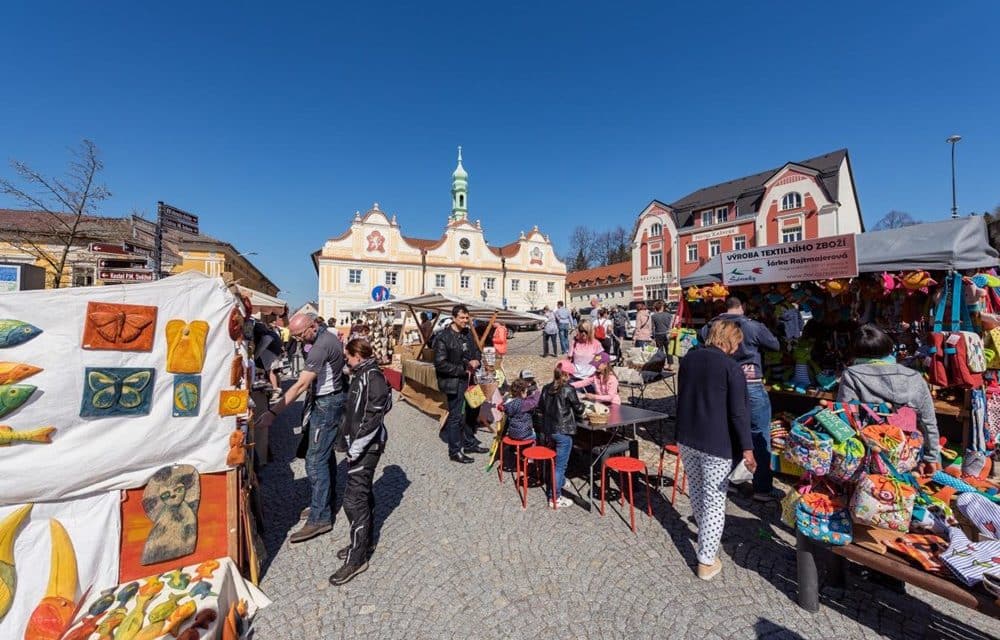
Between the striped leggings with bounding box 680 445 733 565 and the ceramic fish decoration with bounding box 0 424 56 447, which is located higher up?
the ceramic fish decoration with bounding box 0 424 56 447

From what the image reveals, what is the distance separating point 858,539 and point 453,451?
13.6ft

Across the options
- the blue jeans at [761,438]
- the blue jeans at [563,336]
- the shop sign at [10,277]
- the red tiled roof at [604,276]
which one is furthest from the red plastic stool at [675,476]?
the red tiled roof at [604,276]

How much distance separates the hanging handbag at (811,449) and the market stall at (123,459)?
3394 millimetres

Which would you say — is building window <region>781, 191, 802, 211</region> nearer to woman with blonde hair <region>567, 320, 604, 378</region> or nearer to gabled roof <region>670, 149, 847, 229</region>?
gabled roof <region>670, 149, 847, 229</region>

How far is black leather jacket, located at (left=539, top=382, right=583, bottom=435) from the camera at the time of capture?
4148 mm

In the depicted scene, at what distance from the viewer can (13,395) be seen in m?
2.17

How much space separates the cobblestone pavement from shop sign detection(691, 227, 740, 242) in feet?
107

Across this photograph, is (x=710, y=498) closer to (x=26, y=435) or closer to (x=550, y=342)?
(x=26, y=435)

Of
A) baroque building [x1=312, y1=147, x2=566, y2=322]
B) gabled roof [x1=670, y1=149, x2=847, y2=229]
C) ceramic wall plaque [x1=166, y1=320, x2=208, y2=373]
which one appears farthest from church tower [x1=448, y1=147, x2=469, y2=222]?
ceramic wall plaque [x1=166, y1=320, x2=208, y2=373]

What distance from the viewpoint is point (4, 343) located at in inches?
85.4

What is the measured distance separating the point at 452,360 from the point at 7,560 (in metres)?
4.01

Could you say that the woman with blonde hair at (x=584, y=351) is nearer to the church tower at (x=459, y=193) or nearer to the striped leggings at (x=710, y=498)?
the striped leggings at (x=710, y=498)

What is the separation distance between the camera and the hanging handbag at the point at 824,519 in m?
2.40

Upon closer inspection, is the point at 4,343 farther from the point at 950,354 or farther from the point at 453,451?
the point at 950,354
